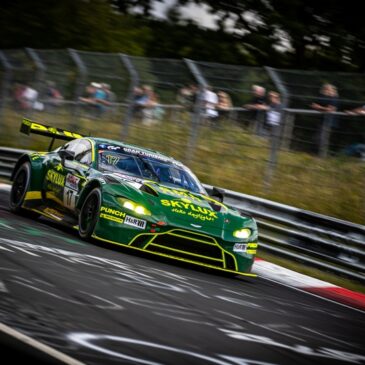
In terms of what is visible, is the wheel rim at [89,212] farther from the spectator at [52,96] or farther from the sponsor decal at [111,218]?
the spectator at [52,96]

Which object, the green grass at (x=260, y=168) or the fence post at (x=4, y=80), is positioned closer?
the green grass at (x=260, y=168)

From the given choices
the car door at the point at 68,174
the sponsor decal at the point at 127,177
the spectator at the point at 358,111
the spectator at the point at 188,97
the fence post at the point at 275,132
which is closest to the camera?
the sponsor decal at the point at 127,177

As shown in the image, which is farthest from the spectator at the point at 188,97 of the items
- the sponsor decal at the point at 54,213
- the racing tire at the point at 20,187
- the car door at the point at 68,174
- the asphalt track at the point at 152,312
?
the asphalt track at the point at 152,312

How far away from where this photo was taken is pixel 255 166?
14547mm

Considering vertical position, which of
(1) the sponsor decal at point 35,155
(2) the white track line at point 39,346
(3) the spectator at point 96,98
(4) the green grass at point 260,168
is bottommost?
(2) the white track line at point 39,346

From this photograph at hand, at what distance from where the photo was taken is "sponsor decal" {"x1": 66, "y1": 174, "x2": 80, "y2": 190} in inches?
417

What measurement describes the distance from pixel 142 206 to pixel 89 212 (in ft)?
2.35

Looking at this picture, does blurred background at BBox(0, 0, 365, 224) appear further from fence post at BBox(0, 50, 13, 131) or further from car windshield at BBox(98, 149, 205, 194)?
car windshield at BBox(98, 149, 205, 194)

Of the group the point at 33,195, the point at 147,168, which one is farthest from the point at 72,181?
the point at 33,195

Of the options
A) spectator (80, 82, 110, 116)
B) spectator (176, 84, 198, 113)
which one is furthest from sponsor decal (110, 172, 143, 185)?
spectator (80, 82, 110, 116)

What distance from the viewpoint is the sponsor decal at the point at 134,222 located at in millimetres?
9391

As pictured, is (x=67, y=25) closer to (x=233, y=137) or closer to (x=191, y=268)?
(x=233, y=137)

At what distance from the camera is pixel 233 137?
1472cm

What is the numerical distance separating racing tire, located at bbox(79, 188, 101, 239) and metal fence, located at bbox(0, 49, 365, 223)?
4.37 m
